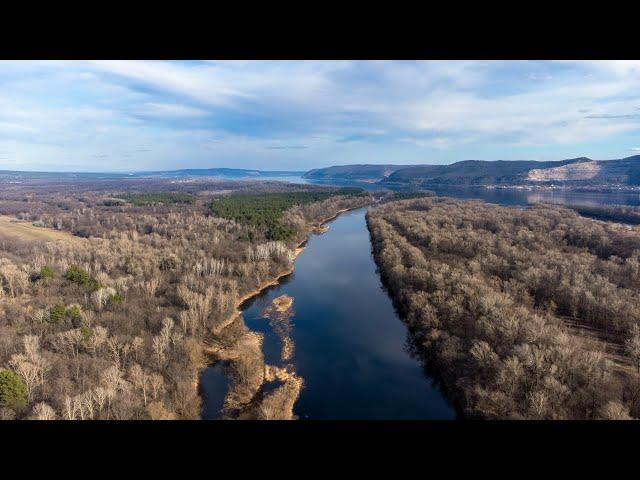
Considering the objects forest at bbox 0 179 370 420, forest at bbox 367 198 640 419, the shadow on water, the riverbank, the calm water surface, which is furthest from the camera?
the calm water surface

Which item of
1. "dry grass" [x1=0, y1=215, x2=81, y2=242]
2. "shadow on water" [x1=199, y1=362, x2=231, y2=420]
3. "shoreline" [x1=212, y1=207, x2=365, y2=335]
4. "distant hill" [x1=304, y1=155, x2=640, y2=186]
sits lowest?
"shadow on water" [x1=199, y1=362, x2=231, y2=420]

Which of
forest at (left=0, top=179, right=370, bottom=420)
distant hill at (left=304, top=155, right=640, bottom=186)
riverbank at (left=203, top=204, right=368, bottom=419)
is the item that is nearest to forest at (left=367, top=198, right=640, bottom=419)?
riverbank at (left=203, top=204, right=368, bottom=419)

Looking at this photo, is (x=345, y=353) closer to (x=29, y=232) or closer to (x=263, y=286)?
(x=263, y=286)

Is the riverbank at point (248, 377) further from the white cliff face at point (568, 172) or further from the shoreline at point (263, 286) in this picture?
the white cliff face at point (568, 172)

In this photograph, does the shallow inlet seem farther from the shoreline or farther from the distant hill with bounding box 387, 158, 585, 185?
the distant hill with bounding box 387, 158, 585, 185

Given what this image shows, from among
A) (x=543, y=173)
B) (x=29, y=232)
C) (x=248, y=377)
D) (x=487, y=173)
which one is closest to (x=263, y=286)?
(x=248, y=377)

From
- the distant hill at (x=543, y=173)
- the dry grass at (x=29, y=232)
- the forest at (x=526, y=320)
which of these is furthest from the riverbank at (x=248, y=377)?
the distant hill at (x=543, y=173)
